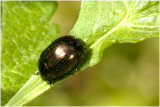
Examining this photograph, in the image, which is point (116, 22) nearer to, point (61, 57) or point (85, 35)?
point (85, 35)

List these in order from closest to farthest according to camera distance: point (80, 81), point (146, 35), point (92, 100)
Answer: point (146, 35), point (92, 100), point (80, 81)

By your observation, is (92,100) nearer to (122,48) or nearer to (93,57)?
(122,48)

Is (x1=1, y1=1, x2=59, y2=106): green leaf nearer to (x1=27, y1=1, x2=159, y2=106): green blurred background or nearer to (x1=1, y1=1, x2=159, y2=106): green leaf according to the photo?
(x1=1, y1=1, x2=159, y2=106): green leaf

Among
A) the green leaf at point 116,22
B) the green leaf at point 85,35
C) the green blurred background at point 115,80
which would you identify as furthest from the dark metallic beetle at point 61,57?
the green blurred background at point 115,80

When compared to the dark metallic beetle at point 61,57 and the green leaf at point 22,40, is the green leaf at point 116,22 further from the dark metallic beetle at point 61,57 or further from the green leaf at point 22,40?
the green leaf at point 22,40

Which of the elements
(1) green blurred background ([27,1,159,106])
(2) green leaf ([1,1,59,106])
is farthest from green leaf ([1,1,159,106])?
(1) green blurred background ([27,1,159,106])

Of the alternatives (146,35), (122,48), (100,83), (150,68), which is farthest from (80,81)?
(146,35)

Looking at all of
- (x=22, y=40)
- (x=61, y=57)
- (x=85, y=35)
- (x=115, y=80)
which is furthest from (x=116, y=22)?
(x=115, y=80)
